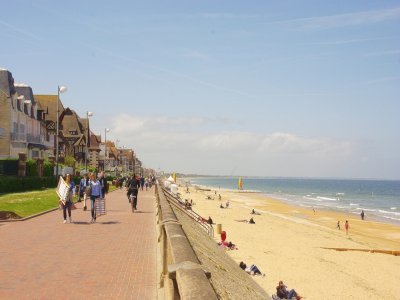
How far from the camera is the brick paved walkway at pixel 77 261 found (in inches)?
284

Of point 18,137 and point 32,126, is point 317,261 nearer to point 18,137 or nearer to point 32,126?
point 18,137

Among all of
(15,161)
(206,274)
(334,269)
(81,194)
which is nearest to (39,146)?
(15,161)

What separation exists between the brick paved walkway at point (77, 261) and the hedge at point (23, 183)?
17.9m

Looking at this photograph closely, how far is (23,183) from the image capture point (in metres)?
36.1

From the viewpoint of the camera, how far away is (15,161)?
39.4 meters

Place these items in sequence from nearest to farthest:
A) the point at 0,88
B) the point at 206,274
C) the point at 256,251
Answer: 1. the point at 206,274
2. the point at 256,251
3. the point at 0,88

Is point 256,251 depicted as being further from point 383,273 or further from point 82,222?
point 82,222

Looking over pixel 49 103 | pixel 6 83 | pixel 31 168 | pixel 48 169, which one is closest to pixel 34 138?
pixel 6 83

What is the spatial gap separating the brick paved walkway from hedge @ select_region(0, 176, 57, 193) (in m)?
17.9

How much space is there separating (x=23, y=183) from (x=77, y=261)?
95.3 ft

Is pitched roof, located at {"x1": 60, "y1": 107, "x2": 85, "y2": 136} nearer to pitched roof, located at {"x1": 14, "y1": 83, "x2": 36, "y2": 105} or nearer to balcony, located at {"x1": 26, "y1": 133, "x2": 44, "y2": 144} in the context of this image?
pitched roof, located at {"x1": 14, "y1": 83, "x2": 36, "y2": 105}

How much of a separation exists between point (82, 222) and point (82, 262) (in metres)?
8.34

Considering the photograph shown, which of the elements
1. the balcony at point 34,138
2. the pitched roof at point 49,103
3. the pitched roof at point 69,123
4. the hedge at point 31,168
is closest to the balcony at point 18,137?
the balcony at point 34,138

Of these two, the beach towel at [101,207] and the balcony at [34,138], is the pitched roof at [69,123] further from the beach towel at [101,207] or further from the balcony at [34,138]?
the beach towel at [101,207]
